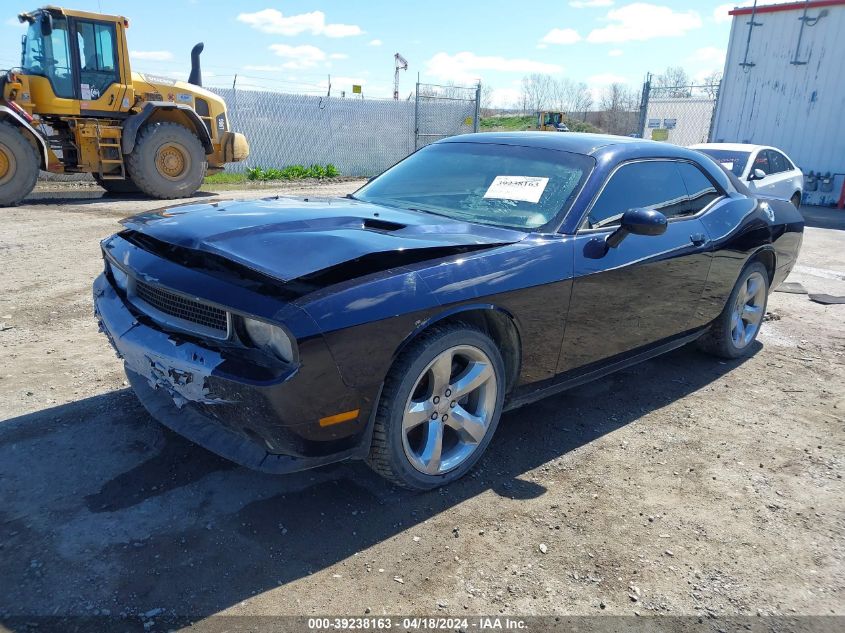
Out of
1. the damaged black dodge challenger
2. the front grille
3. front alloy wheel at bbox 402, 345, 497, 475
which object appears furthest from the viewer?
front alloy wheel at bbox 402, 345, 497, 475

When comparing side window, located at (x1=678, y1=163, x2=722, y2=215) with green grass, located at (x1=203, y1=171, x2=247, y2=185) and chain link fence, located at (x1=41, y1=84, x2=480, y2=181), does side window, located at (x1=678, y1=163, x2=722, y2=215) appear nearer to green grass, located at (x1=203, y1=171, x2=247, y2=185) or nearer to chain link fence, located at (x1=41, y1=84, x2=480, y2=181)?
green grass, located at (x1=203, y1=171, x2=247, y2=185)

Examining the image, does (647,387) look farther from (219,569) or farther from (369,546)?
(219,569)

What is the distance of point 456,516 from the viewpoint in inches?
106

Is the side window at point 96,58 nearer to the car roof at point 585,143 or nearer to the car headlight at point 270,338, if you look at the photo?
the car roof at point 585,143

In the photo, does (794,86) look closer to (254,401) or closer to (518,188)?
(518,188)

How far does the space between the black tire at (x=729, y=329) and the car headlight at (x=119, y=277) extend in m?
3.75

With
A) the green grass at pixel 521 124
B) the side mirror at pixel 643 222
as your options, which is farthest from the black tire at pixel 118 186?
the green grass at pixel 521 124

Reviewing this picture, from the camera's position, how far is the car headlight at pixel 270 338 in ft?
7.42

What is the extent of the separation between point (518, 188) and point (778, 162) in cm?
915

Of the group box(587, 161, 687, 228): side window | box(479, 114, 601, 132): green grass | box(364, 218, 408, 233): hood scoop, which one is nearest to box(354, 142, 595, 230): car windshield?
box(587, 161, 687, 228): side window

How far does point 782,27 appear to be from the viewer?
53.6ft

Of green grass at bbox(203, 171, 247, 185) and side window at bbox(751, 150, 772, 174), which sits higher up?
side window at bbox(751, 150, 772, 174)

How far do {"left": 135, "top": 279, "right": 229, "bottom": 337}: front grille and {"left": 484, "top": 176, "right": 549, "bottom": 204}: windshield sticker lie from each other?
1.67 meters

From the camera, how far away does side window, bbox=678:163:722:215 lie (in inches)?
160
